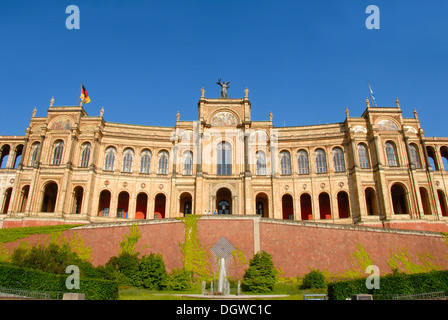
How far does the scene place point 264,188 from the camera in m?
43.3

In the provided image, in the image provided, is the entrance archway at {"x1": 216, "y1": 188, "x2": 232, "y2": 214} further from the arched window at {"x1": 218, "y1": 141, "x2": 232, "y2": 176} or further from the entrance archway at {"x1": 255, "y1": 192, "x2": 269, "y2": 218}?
the entrance archway at {"x1": 255, "y1": 192, "x2": 269, "y2": 218}

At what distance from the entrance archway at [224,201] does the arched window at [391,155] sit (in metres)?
21.7

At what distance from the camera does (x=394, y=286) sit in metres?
19.0

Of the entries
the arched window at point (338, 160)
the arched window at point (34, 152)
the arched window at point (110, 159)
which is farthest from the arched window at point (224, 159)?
the arched window at point (34, 152)

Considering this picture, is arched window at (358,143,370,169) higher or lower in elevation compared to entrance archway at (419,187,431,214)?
higher

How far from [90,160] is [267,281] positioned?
29585 millimetres

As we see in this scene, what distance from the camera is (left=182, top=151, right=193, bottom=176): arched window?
4441cm

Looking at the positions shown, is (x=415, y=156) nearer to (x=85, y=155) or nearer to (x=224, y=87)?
(x=224, y=87)

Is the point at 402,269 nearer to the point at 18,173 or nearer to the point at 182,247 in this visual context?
the point at 182,247

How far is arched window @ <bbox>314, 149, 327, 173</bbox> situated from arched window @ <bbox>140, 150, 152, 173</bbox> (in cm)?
2348

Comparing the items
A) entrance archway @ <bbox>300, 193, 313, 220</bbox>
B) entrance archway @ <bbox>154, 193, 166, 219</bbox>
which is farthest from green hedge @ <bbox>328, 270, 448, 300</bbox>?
entrance archway @ <bbox>154, 193, 166, 219</bbox>

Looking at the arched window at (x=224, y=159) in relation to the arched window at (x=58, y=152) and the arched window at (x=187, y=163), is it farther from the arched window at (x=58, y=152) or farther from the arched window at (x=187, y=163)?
the arched window at (x=58, y=152)
